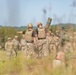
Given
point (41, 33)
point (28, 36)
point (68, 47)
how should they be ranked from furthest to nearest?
point (28, 36) < point (41, 33) < point (68, 47)

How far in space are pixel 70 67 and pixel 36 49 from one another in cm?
595

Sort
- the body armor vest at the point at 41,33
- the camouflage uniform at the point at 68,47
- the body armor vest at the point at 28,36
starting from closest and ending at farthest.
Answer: the camouflage uniform at the point at 68,47 → the body armor vest at the point at 41,33 → the body armor vest at the point at 28,36

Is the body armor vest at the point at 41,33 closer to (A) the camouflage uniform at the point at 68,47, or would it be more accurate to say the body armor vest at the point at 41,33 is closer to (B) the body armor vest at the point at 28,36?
(B) the body armor vest at the point at 28,36

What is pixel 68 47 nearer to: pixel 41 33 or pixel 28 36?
pixel 41 33

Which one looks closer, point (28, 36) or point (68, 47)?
point (68, 47)

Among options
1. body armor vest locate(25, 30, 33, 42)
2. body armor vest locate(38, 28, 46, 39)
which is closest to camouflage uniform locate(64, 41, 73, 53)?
body armor vest locate(38, 28, 46, 39)

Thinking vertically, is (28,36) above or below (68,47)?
below

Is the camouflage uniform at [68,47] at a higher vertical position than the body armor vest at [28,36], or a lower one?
higher

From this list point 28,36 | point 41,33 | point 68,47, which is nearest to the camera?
point 68,47

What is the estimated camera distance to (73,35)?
5230mm

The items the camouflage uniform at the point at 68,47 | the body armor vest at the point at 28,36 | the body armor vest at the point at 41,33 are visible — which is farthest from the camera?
the body armor vest at the point at 28,36

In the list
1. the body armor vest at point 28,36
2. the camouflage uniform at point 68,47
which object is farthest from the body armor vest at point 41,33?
the camouflage uniform at point 68,47

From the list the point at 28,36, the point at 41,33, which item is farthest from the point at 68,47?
the point at 28,36

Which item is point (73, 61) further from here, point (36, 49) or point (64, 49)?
point (36, 49)
